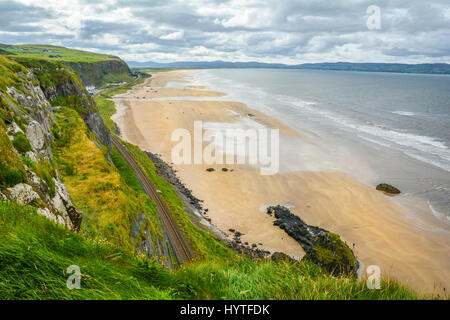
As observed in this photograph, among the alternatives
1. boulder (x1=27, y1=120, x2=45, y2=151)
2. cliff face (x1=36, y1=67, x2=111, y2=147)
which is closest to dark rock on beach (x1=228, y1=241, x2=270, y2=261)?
boulder (x1=27, y1=120, x2=45, y2=151)

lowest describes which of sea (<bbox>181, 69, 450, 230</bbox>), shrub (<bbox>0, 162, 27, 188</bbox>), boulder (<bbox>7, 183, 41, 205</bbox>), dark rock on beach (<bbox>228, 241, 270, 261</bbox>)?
dark rock on beach (<bbox>228, 241, 270, 261</bbox>)

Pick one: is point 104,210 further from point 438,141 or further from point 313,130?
point 438,141

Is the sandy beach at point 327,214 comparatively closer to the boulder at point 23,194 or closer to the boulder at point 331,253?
the boulder at point 331,253

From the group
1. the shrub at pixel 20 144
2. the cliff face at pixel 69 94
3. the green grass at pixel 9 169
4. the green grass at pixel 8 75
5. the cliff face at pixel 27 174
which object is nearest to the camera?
the green grass at pixel 9 169

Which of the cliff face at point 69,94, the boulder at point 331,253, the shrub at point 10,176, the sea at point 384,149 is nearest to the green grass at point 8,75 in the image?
the cliff face at point 69,94

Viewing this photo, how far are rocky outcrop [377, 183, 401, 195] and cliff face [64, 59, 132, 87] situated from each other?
13607 cm

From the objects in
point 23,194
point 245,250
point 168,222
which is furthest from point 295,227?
point 23,194

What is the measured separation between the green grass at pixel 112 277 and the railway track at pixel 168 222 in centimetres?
1417

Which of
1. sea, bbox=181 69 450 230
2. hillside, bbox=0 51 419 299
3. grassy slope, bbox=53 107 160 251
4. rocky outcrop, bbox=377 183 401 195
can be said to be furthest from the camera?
sea, bbox=181 69 450 230

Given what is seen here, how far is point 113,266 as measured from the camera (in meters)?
4.83

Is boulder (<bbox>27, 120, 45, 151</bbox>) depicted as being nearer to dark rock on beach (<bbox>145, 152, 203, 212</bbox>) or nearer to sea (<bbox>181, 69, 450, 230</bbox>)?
dark rock on beach (<bbox>145, 152, 203, 212</bbox>)

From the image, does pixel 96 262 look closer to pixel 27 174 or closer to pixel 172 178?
pixel 27 174

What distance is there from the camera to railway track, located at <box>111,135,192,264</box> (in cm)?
2183

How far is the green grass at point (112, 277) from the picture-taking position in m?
3.64
